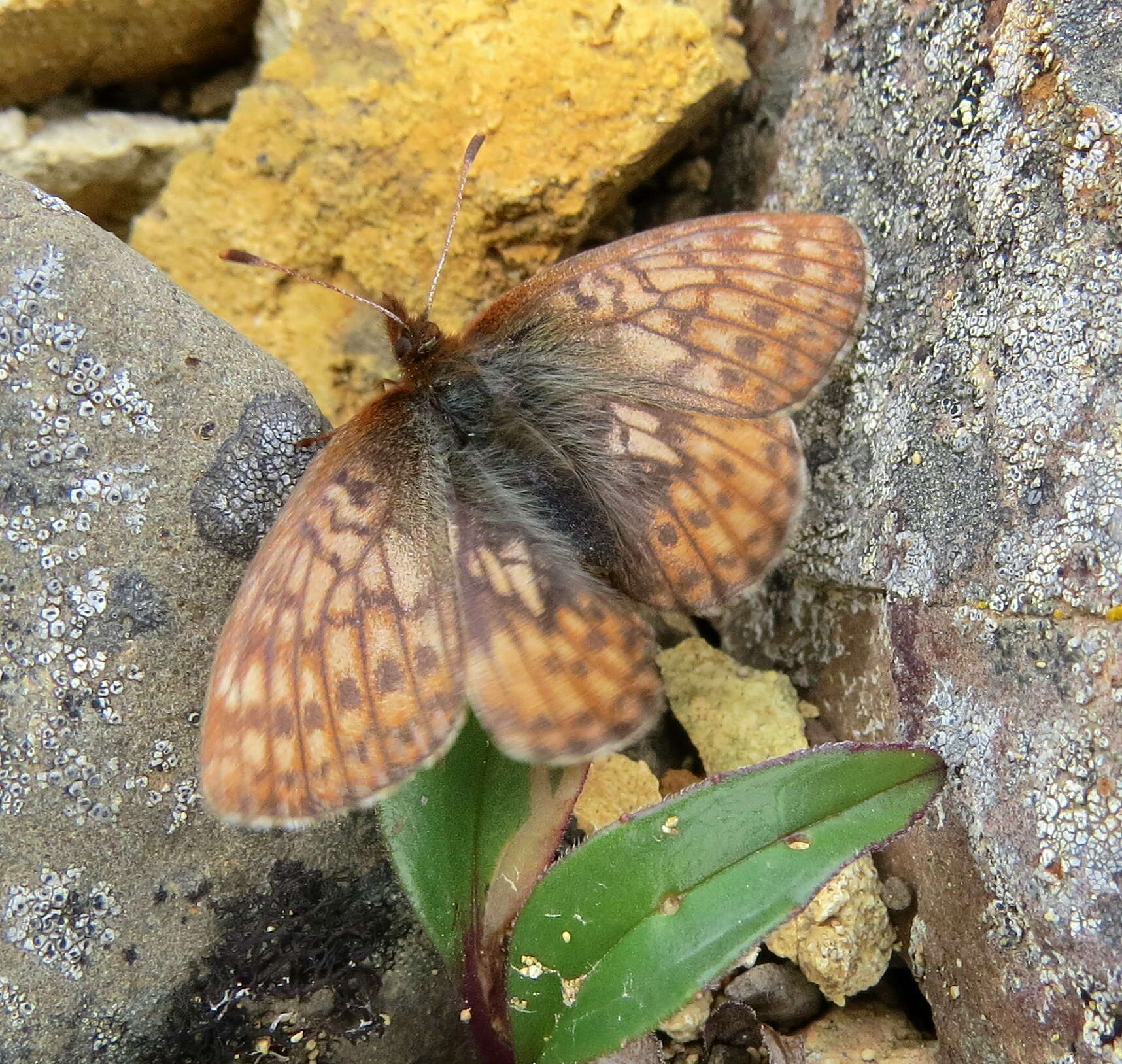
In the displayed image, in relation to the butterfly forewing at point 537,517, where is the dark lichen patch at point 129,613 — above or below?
below

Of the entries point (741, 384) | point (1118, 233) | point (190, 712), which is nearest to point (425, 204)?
point (741, 384)

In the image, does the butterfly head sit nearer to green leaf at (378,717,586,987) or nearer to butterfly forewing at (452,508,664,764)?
butterfly forewing at (452,508,664,764)

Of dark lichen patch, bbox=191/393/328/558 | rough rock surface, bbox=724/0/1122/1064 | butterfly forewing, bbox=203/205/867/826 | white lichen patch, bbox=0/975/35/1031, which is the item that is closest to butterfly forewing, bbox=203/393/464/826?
butterfly forewing, bbox=203/205/867/826

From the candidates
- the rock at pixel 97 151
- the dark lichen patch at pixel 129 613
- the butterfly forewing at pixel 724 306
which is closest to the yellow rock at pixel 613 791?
the butterfly forewing at pixel 724 306

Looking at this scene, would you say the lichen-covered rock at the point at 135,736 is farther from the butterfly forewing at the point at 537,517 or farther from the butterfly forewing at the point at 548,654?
the butterfly forewing at the point at 548,654

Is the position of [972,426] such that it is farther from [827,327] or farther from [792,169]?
[792,169]

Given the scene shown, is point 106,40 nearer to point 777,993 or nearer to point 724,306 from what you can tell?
point 724,306

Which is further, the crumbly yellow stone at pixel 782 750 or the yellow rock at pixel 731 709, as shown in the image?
the yellow rock at pixel 731 709

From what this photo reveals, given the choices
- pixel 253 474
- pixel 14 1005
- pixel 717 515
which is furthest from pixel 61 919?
pixel 717 515
